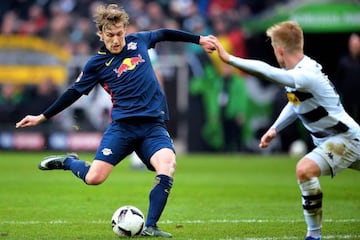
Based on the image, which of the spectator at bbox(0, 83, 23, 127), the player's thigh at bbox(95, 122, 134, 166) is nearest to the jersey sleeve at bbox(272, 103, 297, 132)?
the player's thigh at bbox(95, 122, 134, 166)

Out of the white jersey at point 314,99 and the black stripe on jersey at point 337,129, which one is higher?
the white jersey at point 314,99

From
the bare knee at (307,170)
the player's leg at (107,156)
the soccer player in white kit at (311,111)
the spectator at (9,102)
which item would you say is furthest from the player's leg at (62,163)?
the spectator at (9,102)

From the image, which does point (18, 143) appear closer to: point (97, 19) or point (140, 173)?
point (140, 173)

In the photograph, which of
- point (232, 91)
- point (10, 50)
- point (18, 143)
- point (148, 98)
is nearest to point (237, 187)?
point (148, 98)

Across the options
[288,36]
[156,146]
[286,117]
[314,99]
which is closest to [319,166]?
[314,99]

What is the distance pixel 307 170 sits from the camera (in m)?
7.57

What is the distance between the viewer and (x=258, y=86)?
24047mm

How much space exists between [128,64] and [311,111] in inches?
82.1

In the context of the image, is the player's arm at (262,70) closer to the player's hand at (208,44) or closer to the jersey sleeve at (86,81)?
the player's hand at (208,44)

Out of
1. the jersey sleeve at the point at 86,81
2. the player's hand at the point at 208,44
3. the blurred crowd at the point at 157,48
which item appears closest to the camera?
the player's hand at the point at 208,44

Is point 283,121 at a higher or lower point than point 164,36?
lower

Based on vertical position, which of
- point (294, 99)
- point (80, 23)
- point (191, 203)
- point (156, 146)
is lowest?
point (191, 203)

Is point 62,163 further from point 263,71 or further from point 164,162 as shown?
point 263,71

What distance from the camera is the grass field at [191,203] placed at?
879 cm
